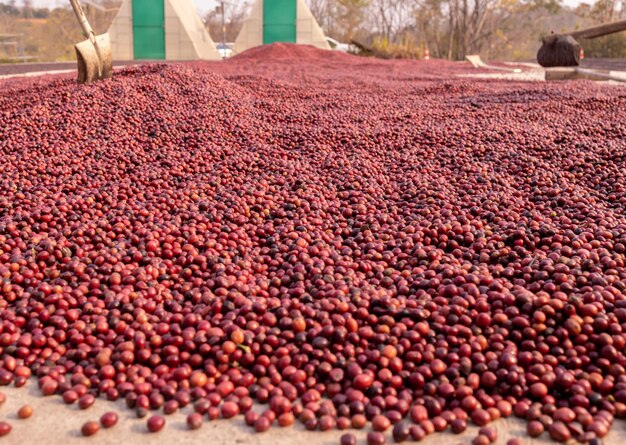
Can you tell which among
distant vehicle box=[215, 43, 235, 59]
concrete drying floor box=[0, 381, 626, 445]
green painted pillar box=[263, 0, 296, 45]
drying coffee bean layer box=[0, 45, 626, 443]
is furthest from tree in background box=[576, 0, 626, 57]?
concrete drying floor box=[0, 381, 626, 445]

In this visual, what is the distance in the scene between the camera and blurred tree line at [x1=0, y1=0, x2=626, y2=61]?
31.8m

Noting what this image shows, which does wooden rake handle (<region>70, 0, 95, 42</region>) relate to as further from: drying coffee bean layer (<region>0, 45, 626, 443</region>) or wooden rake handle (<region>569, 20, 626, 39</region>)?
wooden rake handle (<region>569, 20, 626, 39</region>)

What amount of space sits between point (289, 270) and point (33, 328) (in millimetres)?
1236

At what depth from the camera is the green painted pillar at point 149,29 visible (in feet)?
82.3

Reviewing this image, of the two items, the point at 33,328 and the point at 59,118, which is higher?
the point at 59,118

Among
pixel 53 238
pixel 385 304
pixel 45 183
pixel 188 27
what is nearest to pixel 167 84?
pixel 45 183

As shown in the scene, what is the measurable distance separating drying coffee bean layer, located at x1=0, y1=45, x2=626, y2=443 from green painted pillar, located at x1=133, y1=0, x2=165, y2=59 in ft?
70.7

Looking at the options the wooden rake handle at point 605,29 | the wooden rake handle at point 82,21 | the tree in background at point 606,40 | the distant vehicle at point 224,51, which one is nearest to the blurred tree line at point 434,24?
the tree in background at point 606,40

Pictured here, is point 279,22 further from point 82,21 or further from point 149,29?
point 82,21

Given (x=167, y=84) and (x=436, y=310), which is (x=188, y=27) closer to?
(x=167, y=84)

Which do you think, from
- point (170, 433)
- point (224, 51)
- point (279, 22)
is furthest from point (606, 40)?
point (170, 433)

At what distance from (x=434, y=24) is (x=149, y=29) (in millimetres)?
19399

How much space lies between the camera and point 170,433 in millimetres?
1904

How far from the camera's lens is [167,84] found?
6.66 m
